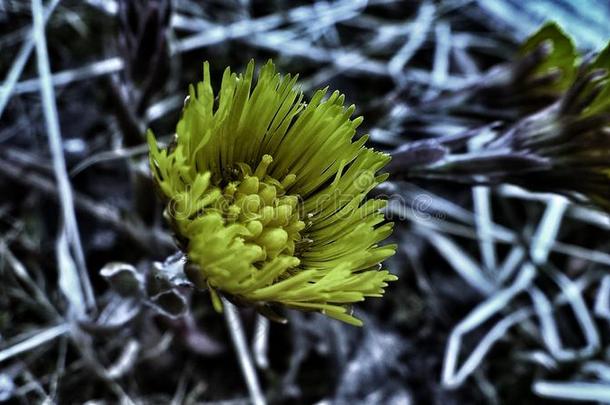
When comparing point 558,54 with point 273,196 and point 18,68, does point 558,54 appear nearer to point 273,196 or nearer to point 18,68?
point 273,196

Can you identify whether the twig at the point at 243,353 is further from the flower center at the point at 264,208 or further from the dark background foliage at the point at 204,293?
the flower center at the point at 264,208

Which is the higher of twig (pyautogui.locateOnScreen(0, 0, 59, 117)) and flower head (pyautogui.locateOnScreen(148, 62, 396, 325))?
twig (pyautogui.locateOnScreen(0, 0, 59, 117))

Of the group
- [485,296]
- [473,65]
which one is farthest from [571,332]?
[473,65]

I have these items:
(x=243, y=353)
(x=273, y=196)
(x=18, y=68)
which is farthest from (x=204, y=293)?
(x=18, y=68)

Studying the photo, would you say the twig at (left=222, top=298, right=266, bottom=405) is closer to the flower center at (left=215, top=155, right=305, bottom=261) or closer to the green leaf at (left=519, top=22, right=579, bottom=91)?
the flower center at (left=215, top=155, right=305, bottom=261)

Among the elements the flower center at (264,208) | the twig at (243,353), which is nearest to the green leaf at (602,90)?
the flower center at (264,208)

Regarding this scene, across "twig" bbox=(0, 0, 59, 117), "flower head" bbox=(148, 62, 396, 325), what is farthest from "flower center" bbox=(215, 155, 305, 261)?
"twig" bbox=(0, 0, 59, 117)

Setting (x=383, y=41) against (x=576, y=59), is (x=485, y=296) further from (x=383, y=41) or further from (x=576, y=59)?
(x=383, y=41)
